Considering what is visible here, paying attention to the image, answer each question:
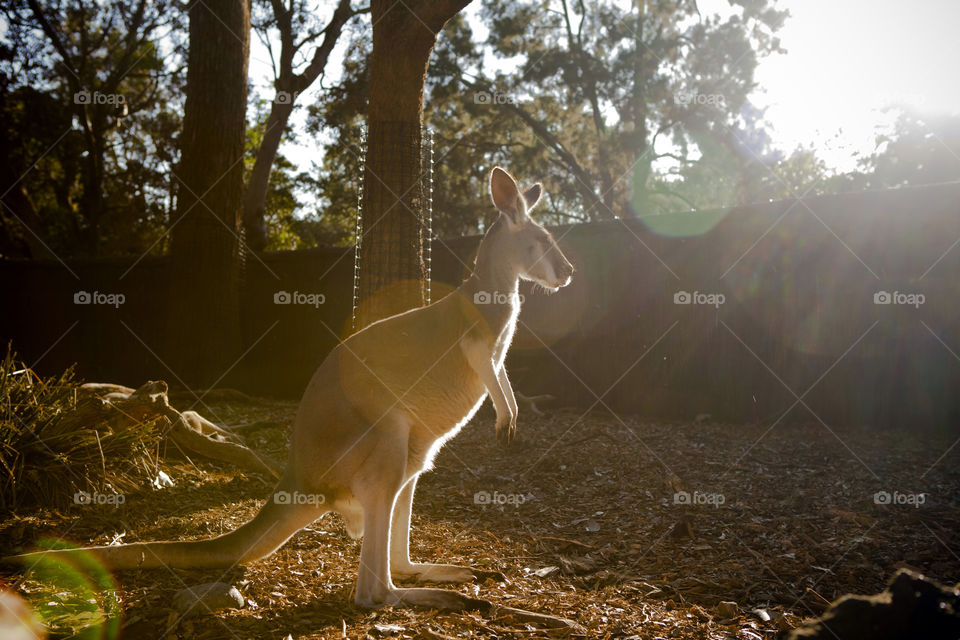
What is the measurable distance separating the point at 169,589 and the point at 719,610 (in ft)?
8.29

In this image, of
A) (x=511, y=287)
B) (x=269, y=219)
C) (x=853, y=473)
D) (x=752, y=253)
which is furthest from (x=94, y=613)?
(x=269, y=219)

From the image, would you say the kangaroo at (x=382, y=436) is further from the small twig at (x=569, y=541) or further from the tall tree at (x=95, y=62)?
the tall tree at (x=95, y=62)

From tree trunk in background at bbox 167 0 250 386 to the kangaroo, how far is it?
5.84m

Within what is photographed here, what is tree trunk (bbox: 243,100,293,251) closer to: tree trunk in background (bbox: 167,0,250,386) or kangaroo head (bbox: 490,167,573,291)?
tree trunk in background (bbox: 167,0,250,386)

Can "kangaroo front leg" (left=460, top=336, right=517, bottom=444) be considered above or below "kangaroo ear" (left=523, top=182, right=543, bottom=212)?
below

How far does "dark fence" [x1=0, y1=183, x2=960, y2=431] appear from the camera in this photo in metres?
7.10

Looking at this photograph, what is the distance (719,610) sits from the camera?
10.1 feet

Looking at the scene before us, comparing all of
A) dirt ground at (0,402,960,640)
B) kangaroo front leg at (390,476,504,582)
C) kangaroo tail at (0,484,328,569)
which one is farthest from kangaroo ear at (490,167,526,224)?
dirt ground at (0,402,960,640)

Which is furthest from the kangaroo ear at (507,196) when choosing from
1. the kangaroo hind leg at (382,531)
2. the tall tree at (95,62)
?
the tall tree at (95,62)

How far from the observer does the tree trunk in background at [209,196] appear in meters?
8.14

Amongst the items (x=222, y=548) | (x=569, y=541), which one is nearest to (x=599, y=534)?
(x=569, y=541)

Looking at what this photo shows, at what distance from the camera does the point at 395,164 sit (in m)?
5.17

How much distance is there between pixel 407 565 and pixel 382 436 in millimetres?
789

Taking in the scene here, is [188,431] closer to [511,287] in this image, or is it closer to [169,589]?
[169,589]
